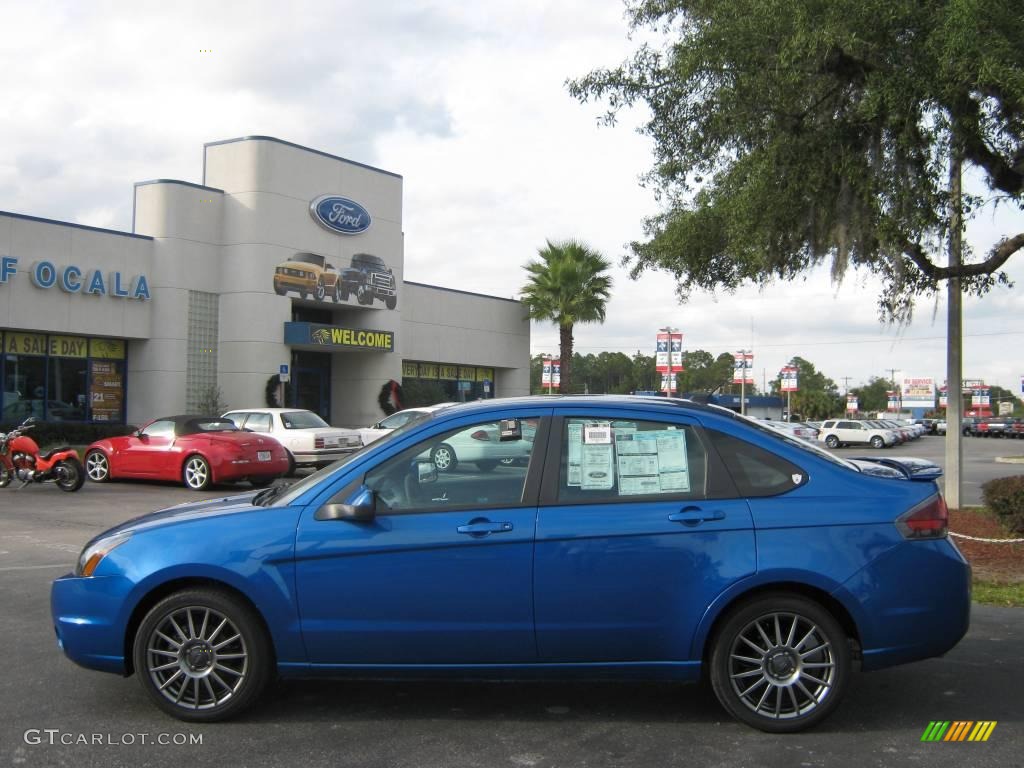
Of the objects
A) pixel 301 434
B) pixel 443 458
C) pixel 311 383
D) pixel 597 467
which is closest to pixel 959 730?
pixel 597 467

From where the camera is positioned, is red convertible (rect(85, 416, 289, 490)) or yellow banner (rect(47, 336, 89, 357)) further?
yellow banner (rect(47, 336, 89, 357))

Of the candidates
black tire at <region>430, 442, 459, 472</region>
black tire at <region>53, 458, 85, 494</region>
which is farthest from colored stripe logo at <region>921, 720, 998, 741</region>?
black tire at <region>53, 458, 85, 494</region>

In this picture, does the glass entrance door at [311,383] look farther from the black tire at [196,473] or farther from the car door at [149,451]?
the black tire at [196,473]

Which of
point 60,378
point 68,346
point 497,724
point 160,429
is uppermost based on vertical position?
point 68,346

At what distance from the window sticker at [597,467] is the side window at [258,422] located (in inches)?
638

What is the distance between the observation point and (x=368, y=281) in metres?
34.4

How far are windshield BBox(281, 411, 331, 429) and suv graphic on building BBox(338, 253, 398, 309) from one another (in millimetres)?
13431

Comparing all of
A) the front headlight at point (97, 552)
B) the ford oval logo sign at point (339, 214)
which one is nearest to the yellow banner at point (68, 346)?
the ford oval logo sign at point (339, 214)

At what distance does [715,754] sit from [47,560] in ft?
24.8

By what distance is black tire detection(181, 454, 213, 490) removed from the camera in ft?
55.4

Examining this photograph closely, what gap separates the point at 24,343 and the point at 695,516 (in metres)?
26.8

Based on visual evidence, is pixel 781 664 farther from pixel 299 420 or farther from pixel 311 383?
pixel 311 383

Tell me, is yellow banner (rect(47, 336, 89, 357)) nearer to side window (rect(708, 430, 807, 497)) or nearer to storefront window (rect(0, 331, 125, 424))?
storefront window (rect(0, 331, 125, 424))

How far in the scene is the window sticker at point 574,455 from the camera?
15.8ft
